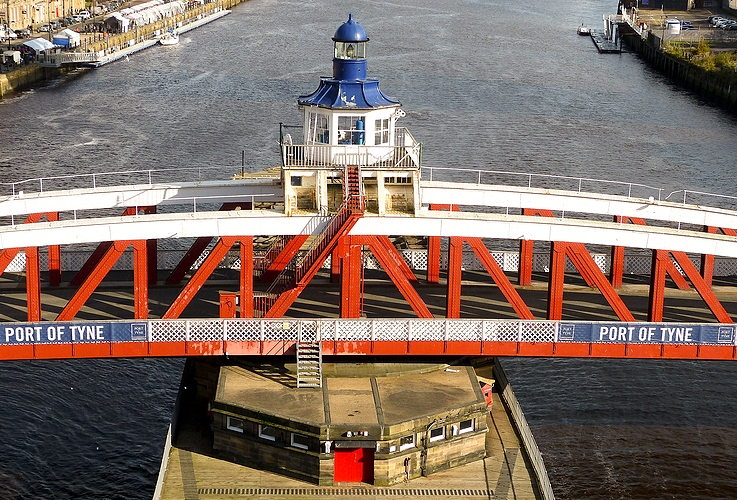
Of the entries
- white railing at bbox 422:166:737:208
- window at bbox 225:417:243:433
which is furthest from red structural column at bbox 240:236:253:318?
white railing at bbox 422:166:737:208

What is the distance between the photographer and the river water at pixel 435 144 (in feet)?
157

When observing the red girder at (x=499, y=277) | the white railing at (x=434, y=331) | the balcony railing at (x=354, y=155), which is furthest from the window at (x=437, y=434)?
the balcony railing at (x=354, y=155)

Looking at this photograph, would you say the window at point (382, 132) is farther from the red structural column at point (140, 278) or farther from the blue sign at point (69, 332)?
the blue sign at point (69, 332)

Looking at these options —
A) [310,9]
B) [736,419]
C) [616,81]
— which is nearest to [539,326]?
[736,419]

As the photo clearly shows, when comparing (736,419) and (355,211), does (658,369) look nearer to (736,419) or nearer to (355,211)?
(736,419)

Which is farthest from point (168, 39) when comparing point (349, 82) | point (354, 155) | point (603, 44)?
point (354, 155)

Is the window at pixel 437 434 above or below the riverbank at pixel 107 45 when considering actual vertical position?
above

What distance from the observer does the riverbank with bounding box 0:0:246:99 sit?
132 meters

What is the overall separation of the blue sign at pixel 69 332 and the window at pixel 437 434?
10101mm

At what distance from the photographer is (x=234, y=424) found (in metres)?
39.3

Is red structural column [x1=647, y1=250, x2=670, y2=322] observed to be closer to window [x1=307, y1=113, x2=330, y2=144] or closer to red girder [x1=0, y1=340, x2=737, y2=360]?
red girder [x1=0, y1=340, x2=737, y2=360]

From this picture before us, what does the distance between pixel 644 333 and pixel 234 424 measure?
14285 mm

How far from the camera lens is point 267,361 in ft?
138

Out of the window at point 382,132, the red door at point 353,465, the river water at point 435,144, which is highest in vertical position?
the window at point 382,132
